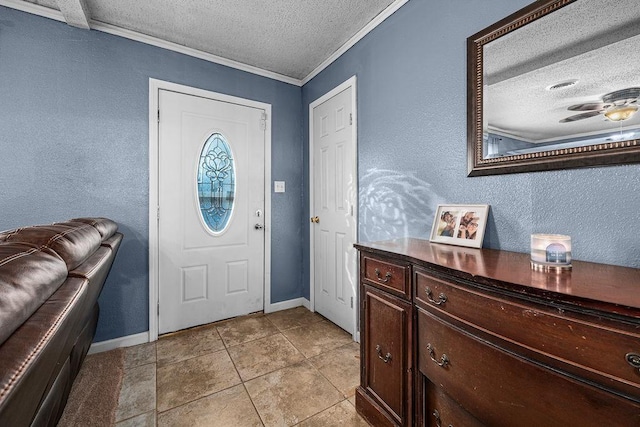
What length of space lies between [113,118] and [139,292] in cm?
151

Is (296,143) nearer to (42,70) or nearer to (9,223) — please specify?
(42,70)

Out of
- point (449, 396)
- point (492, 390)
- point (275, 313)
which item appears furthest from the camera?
point (275, 313)

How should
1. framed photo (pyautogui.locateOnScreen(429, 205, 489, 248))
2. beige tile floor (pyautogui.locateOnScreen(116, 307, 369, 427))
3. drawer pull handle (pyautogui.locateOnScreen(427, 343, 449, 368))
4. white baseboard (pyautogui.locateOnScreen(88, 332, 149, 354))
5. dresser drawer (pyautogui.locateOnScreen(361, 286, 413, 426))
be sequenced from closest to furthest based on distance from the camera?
drawer pull handle (pyautogui.locateOnScreen(427, 343, 449, 368))
dresser drawer (pyautogui.locateOnScreen(361, 286, 413, 426))
framed photo (pyautogui.locateOnScreen(429, 205, 489, 248))
beige tile floor (pyautogui.locateOnScreen(116, 307, 369, 427))
white baseboard (pyautogui.locateOnScreen(88, 332, 149, 354))

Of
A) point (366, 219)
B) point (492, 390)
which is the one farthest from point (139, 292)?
point (492, 390)

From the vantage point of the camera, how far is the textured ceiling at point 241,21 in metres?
2.03

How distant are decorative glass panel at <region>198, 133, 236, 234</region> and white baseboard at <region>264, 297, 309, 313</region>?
39.9 inches

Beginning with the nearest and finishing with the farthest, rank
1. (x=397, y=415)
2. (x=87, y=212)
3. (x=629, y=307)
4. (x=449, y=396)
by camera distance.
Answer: (x=629, y=307) → (x=449, y=396) → (x=397, y=415) → (x=87, y=212)

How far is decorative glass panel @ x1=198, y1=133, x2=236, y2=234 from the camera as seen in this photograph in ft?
8.86

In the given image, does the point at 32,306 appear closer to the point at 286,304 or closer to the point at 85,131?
the point at 85,131

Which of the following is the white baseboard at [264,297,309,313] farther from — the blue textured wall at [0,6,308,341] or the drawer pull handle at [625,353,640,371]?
the drawer pull handle at [625,353,640,371]

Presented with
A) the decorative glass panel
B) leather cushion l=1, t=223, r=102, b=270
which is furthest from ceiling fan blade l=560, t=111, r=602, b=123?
the decorative glass panel

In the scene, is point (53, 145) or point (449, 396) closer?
point (449, 396)

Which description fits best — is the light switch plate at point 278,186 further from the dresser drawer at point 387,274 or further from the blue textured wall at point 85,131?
the dresser drawer at point 387,274

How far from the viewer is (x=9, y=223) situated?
2010 millimetres
